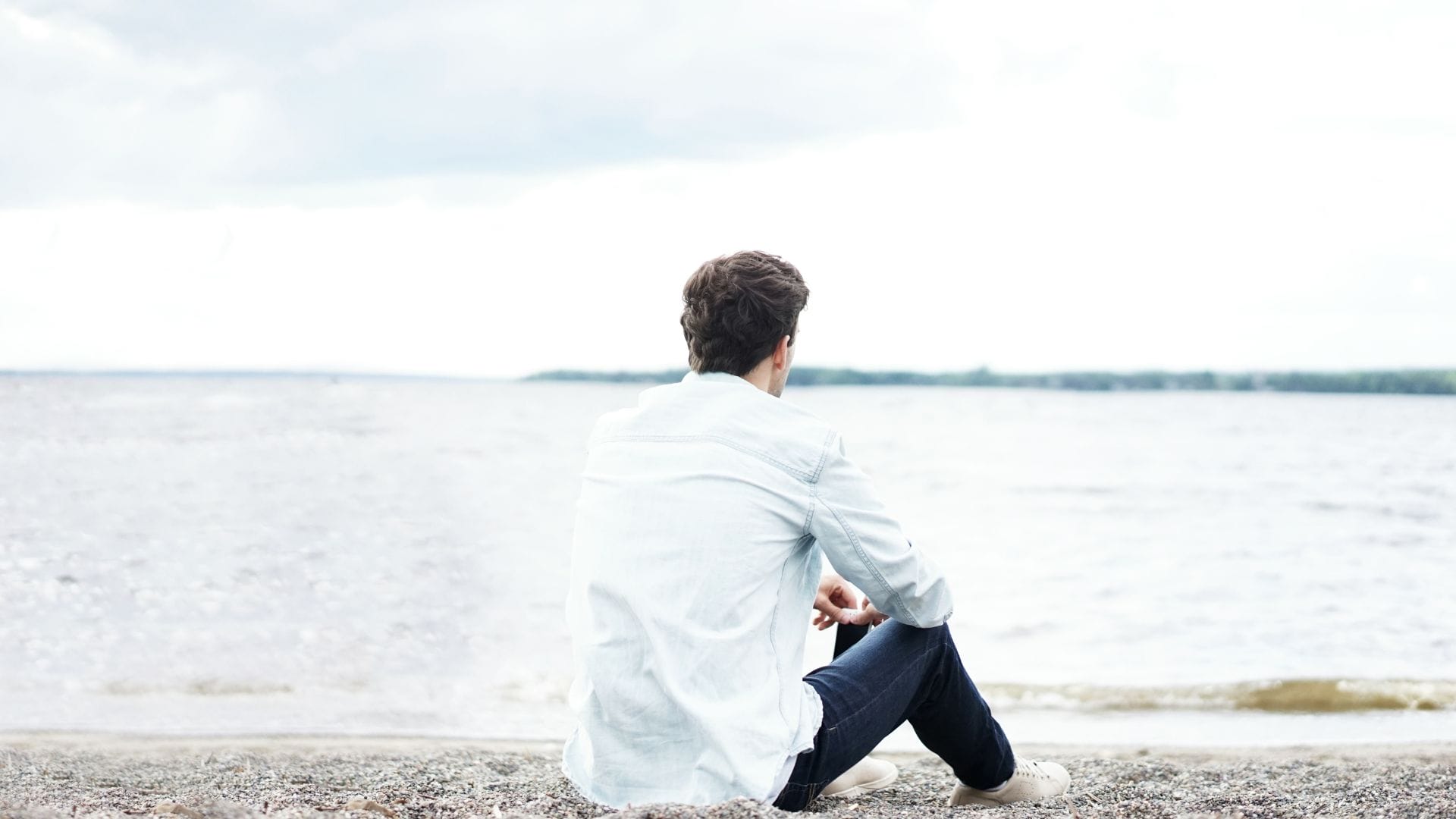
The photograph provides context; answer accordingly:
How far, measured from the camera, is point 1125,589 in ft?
30.8

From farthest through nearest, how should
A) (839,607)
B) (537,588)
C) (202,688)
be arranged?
(537,588) → (202,688) → (839,607)

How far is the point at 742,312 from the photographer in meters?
2.05

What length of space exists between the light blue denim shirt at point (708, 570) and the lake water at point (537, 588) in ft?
11.1

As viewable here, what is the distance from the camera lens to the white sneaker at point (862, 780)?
3111 millimetres

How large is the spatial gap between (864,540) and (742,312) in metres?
0.50

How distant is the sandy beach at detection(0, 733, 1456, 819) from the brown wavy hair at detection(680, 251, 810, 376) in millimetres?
892

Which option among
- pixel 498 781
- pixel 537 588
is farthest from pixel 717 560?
pixel 537 588

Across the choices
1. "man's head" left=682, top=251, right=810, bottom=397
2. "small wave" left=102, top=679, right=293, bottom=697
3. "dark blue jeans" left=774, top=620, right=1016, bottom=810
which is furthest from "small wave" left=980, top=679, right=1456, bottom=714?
"man's head" left=682, top=251, right=810, bottom=397

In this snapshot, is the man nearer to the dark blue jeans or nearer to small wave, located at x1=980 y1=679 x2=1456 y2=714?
the dark blue jeans

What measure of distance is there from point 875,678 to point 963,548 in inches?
374

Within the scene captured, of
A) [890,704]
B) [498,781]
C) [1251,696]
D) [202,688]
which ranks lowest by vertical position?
[202,688]

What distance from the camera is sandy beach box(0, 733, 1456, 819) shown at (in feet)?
9.56

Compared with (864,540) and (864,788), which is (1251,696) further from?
(864,540)

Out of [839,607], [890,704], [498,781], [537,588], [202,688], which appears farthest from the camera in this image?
[537,588]
